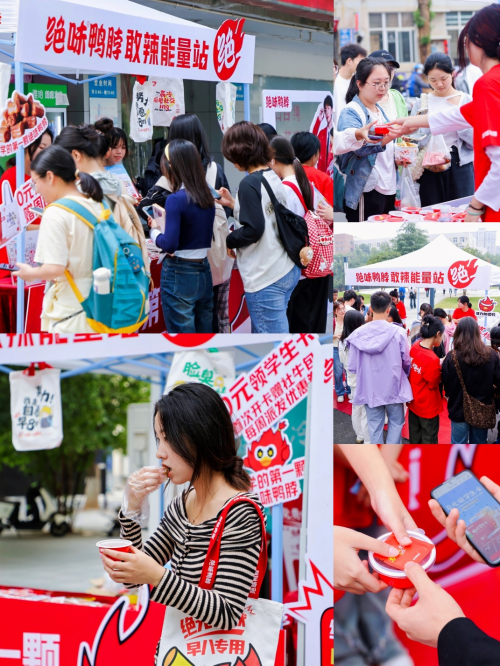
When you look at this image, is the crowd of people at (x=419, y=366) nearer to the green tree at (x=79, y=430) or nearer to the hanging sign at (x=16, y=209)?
the green tree at (x=79, y=430)

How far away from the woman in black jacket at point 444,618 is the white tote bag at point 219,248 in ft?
4.34

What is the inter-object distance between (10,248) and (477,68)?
199 centimetres

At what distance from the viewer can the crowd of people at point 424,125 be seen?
2721 millimetres

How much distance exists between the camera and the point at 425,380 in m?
2.83

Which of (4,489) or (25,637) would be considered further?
(4,489)

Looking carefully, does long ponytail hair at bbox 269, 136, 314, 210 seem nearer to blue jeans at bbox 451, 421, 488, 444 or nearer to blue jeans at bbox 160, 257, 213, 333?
blue jeans at bbox 160, 257, 213, 333

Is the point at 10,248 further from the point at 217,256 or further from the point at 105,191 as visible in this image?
the point at 217,256

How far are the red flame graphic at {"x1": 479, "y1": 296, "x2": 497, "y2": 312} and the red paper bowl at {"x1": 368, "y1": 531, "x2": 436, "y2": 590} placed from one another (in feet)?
3.30

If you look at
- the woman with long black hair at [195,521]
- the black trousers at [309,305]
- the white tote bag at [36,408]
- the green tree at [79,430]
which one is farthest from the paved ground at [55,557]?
the black trousers at [309,305]

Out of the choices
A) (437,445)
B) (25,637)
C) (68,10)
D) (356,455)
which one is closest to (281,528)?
(356,455)

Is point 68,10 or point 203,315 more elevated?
point 68,10

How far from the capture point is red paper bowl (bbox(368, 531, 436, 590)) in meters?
2.96

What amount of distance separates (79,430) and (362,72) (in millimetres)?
1939

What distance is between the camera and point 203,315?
302 centimetres
